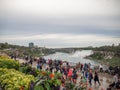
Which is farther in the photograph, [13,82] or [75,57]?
[75,57]

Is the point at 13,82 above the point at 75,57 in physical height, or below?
above

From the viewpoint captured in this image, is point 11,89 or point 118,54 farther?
point 118,54

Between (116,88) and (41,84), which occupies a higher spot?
(41,84)

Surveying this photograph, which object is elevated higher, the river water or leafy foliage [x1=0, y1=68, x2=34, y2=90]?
leafy foliage [x1=0, y1=68, x2=34, y2=90]

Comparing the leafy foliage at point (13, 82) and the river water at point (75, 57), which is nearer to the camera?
the leafy foliage at point (13, 82)

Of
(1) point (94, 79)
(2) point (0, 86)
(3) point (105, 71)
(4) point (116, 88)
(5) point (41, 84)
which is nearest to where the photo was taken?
(5) point (41, 84)

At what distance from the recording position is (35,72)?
973 cm

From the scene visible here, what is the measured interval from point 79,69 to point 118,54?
34987 mm

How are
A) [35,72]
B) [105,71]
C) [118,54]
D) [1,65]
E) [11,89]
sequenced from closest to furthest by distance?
[11,89] → [35,72] → [1,65] → [105,71] → [118,54]

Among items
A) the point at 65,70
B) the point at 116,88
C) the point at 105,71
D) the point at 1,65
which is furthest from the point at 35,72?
the point at 105,71

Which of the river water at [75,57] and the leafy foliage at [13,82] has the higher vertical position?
the leafy foliage at [13,82]

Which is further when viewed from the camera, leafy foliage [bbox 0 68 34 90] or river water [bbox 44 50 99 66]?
river water [bbox 44 50 99 66]

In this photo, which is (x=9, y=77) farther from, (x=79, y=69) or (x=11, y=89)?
(x=79, y=69)

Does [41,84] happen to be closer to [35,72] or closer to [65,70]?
[35,72]
